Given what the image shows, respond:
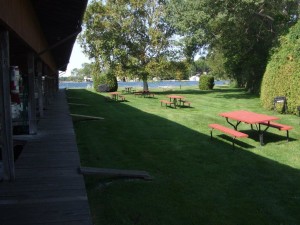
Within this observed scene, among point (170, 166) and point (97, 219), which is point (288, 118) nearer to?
point (170, 166)

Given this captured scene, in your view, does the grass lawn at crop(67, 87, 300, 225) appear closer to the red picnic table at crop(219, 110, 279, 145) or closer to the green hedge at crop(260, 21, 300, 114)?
the red picnic table at crop(219, 110, 279, 145)

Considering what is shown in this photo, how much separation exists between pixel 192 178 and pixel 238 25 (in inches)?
838

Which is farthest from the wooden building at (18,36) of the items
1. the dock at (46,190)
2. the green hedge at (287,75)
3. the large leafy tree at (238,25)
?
the large leafy tree at (238,25)

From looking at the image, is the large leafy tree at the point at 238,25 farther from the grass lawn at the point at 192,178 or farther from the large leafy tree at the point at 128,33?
the grass lawn at the point at 192,178

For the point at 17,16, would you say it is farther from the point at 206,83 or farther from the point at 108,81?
the point at 206,83

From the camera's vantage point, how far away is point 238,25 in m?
25.7

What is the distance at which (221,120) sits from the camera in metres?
14.0

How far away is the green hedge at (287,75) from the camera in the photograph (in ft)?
49.0

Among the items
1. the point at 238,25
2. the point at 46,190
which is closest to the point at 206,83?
the point at 238,25

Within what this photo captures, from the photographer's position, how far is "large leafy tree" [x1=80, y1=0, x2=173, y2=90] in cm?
3167

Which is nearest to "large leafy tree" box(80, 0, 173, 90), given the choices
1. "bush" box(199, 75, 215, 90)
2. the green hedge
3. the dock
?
"bush" box(199, 75, 215, 90)

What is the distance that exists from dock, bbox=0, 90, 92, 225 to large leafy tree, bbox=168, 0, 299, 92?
57.5 feet

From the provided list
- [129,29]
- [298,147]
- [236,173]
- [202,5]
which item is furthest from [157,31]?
[236,173]

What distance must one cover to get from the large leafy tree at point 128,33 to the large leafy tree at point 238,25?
13.4 ft
